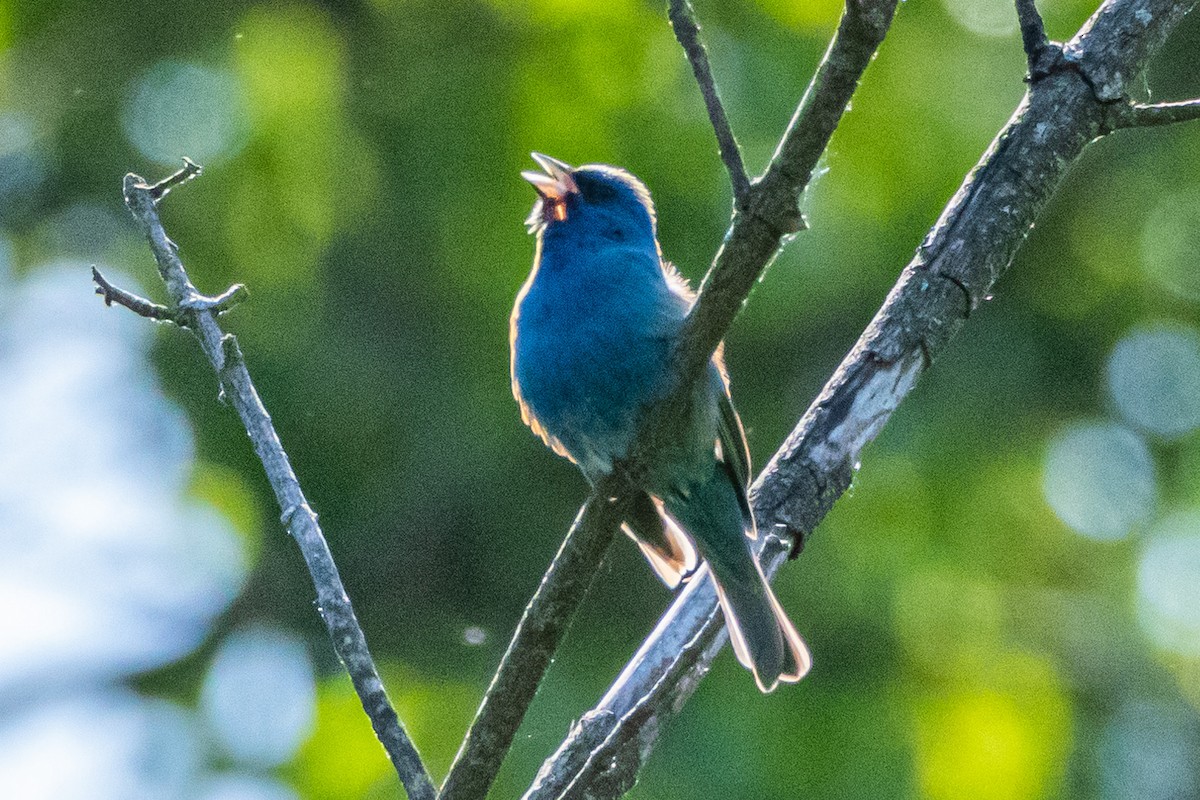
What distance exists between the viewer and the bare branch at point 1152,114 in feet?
9.90

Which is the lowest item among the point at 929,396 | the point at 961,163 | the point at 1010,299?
the point at 929,396

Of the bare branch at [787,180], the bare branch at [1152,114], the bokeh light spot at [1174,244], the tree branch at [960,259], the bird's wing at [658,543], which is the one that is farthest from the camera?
the bokeh light spot at [1174,244]

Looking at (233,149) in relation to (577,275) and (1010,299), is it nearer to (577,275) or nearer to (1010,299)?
(577,275)

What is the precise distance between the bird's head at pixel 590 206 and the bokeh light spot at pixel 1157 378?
306 centimetres

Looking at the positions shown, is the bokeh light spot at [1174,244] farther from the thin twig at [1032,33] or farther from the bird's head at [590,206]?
the thin twig at [1032,33]

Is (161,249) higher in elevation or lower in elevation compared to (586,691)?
higher

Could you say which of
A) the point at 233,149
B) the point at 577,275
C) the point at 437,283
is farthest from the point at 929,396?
the point at 233,149

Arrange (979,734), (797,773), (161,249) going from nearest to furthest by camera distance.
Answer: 1. (161,249)
2. (797,773)
3. (979,734)

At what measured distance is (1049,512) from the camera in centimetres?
625

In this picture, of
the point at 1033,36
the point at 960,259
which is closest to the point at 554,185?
the point at 960,259

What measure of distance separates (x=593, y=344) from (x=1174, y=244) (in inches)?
156

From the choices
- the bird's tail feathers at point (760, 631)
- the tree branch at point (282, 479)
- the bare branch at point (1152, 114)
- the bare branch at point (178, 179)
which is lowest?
the bird's tail feathers at point (760, 631)

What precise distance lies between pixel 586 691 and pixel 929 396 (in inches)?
74.2

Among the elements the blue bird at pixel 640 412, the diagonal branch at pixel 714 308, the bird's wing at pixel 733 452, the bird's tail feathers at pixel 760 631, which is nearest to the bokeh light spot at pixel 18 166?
the blue bird at pixel 640 412
